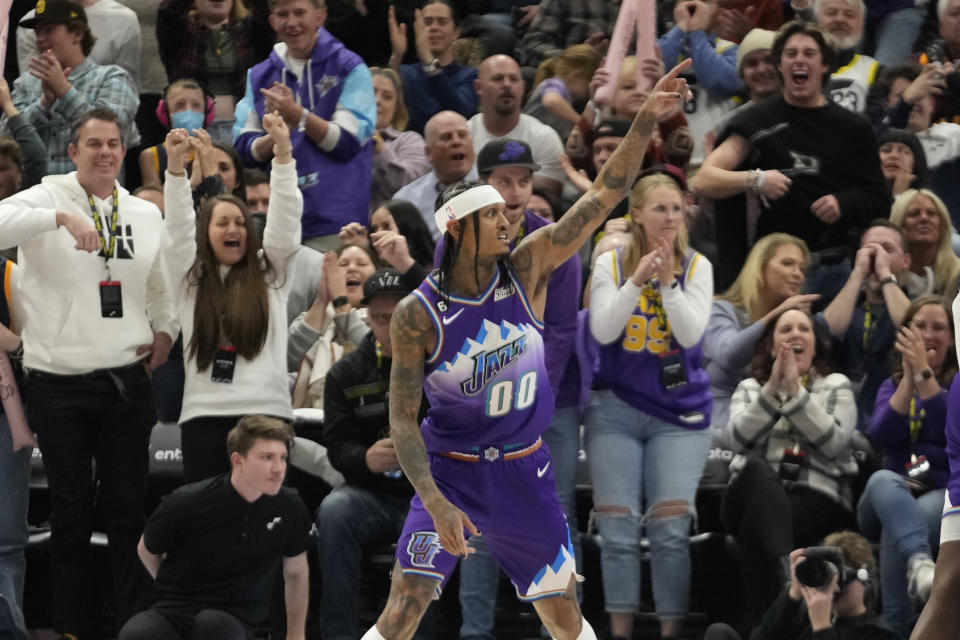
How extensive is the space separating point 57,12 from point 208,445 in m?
3.34

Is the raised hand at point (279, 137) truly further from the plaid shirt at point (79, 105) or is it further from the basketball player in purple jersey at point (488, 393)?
the plaid shirt at point (79, 105)

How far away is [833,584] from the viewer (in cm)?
679

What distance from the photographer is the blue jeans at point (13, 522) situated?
779 cm

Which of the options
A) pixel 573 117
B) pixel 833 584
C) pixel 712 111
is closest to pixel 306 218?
pixel 573 117

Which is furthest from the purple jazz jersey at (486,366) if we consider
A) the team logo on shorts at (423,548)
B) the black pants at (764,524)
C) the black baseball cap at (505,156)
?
the black pants at (764,524)

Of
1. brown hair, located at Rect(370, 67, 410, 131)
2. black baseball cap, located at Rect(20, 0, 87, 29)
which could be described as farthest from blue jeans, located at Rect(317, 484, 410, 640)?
black baseball cap, located at Rect(20, 0, 87, 29)

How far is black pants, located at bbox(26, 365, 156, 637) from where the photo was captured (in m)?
7.71

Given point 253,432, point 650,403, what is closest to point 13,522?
point 253,432

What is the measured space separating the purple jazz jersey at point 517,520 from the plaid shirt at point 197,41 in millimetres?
5339

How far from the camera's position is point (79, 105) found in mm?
9688

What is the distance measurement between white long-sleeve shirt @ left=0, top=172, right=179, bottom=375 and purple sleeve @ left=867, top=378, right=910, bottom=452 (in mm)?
3449

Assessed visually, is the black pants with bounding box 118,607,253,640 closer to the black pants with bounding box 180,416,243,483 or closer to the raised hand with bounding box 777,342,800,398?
the black pants with bounding box 180,416,243,483

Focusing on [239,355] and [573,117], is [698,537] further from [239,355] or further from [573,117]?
[573,117]

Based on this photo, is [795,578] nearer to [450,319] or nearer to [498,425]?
[498,425]
